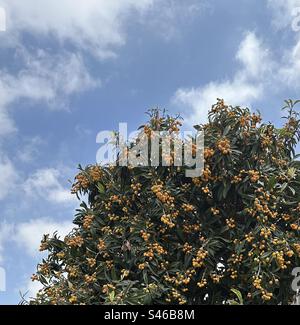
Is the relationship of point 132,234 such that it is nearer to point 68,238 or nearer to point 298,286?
point 68,238

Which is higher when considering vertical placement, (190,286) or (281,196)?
(281,196)

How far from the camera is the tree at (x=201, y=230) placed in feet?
19.3

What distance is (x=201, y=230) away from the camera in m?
6.30

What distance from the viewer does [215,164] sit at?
245 inches

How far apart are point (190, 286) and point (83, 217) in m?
1.92

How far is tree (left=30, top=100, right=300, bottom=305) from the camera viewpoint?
588cm

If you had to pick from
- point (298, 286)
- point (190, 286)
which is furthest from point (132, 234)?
point (298, 286)

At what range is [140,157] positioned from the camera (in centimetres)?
666
